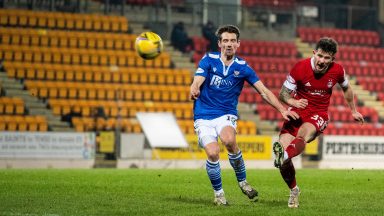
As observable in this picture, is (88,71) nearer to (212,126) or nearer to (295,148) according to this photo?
(212,126)

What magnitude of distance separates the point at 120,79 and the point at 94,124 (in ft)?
14.3

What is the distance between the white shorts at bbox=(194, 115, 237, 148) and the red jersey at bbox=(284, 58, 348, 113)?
914mm

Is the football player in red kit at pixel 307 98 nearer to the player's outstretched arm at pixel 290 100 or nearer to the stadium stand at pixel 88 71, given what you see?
the player's outstretched arm at pixel 290 100

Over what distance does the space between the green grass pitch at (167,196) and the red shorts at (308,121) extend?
39.2 inches

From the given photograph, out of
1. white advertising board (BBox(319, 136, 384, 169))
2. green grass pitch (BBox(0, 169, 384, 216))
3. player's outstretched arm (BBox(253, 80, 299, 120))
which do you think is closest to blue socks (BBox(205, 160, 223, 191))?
green grass pitch (BBox(0, 169, 384, 216))

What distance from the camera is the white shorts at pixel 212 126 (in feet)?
39.4

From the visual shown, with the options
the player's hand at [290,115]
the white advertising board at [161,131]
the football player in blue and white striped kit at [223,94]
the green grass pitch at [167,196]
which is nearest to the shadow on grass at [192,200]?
the green grass pitch at [167,196]

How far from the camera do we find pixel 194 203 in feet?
39.6

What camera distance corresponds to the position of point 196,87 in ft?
38.3

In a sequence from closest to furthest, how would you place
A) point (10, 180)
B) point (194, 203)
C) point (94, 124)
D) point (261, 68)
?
1. point (194, 203)
2. point (10, 180)
3. point (94, 124)
4. point (261, 68)

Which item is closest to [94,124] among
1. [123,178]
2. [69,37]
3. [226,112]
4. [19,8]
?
[69,37]

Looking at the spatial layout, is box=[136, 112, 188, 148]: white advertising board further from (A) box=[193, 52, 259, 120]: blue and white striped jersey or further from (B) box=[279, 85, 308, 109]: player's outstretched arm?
(B) box=[279, 85, 308, 109]: player's outstretched arm

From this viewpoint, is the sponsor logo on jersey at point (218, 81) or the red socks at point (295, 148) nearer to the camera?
the red socks at point (295, 148)

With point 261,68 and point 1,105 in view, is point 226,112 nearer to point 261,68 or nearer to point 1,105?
point 1,105
